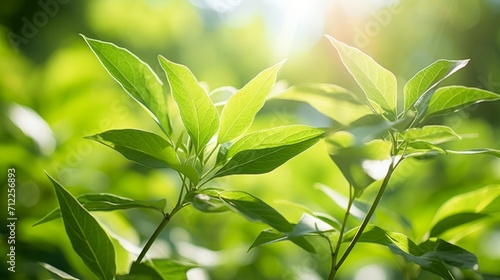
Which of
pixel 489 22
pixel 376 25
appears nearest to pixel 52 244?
pixel 376 25

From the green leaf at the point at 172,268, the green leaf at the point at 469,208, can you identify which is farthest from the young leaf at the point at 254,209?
the green leaf at the point at 469,208

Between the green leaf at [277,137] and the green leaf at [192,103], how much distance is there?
3 centimetres

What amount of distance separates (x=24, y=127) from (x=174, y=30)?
0.94 meters

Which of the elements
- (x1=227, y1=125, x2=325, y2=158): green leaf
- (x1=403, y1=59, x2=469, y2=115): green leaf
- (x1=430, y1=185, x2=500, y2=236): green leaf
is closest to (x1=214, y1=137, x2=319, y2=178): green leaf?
(x1=227, y1=125, x2=325, y2=158): green leaf

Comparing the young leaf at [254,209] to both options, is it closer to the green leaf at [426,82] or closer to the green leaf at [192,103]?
the green leaf at [192,103]

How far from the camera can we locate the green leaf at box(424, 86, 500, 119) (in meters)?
0.54

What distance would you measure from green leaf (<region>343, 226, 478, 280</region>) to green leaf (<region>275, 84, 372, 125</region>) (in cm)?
12

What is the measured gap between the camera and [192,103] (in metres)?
0.56

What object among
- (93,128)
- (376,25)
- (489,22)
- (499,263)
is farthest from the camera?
(489,22)

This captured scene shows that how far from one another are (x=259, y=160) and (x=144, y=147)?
0.39ft

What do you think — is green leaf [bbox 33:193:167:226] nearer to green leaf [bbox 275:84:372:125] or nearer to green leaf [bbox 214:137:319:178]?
green leaf [bbox 214:137:319:178]

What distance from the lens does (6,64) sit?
129 centimetres

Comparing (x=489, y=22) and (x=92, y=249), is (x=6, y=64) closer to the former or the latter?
(x=92, y=249)

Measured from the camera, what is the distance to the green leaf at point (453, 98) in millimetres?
→ 541
